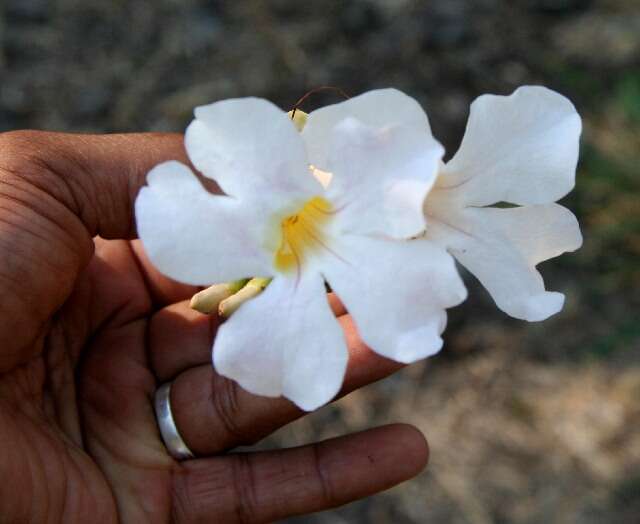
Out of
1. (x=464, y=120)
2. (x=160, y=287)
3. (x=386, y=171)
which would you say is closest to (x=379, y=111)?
(x=386, y=171)

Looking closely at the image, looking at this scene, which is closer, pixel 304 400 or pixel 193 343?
pixel 304 400

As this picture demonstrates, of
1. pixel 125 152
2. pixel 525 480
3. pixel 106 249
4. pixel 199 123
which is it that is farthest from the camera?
pixel 525 480

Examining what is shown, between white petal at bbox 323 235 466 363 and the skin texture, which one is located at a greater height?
white petal at bbox 323 235 466 363

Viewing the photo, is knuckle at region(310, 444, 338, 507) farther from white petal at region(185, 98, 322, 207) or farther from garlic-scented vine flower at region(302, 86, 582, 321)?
white petal at region(185, 98, 322, 207)

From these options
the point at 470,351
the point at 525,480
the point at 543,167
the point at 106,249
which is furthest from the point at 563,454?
the point at 543,167

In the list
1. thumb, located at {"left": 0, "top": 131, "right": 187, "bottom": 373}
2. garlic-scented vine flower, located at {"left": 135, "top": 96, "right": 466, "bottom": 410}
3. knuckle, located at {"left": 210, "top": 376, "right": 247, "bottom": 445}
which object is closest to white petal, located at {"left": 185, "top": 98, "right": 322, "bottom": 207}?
garlic-scented vine flower, located at {"left": 135, "top": 96, "right": 466, "bottom": 410}

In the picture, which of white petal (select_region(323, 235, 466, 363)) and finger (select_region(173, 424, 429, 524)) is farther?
finger (select_region(173, 424, 429, 524))

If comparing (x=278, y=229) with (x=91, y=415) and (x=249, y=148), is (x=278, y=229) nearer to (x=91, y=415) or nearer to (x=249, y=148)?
(x=249, y=148)

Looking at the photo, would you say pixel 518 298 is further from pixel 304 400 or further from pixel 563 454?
pixel 563 454
